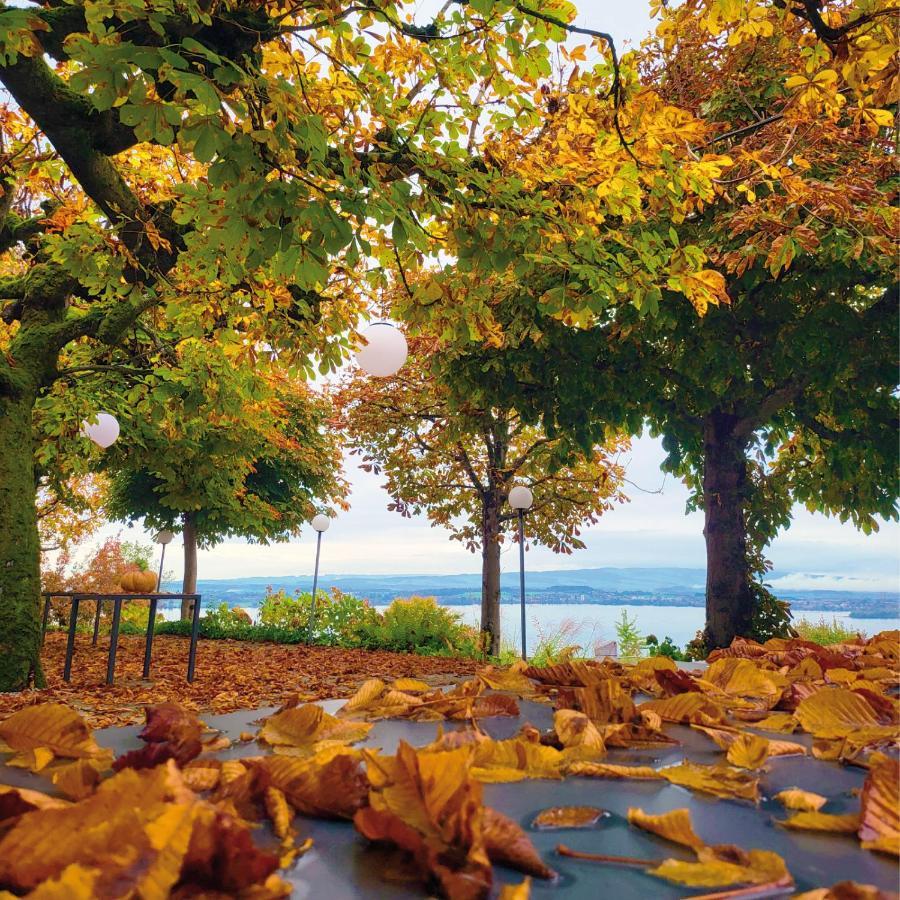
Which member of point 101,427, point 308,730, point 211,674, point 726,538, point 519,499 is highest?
point 101,427

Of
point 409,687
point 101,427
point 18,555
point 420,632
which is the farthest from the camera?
point 420,632

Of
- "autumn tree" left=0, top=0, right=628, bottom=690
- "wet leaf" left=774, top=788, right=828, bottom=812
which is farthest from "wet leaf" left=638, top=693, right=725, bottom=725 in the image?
"autumn tree" left=0, top=0, right=628, bottom=690

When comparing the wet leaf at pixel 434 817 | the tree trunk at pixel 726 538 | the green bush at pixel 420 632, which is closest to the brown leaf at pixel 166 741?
the wet leaf at pixel 434 817

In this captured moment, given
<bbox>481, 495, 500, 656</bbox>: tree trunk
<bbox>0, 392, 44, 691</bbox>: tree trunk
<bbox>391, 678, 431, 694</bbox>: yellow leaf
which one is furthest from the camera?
<bbox>481, 495, 500, 656</bbox>: tree trunk

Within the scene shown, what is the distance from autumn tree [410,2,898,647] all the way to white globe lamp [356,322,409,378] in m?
0.95

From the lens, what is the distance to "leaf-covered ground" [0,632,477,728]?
15.6 feet

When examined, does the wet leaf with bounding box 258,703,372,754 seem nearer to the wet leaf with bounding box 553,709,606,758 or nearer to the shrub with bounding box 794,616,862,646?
the wet leaf with bounding box 553,709,606,758

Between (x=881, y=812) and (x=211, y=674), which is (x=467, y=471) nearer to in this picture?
(x=211, y=674)

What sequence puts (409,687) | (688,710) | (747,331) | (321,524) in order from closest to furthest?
(688,710), (409,687), (747,331), (321,524)

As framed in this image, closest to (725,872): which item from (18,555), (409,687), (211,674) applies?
(409,687)

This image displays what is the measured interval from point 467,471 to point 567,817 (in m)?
12.5

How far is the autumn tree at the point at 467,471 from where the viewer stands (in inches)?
501

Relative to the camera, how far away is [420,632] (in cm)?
1204

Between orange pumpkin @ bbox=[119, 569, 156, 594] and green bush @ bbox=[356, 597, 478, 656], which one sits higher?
orange pumpkin @ bbox=[119, 569, 156, 594]
